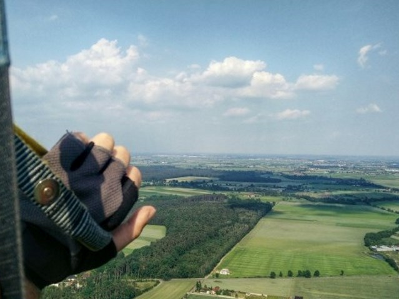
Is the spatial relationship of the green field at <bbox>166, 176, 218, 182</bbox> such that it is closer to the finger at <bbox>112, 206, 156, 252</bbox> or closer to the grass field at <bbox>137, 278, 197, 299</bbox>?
the grass field at <bbox>137, 278, 197, 299</bbox>

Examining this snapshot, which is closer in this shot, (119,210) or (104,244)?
(104,244)

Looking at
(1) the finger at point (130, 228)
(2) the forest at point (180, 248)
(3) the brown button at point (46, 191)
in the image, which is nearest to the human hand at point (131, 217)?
(1) the finger at point (130, 228)

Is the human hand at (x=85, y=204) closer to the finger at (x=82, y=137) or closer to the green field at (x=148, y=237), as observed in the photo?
the finger at (x=82, y=137)

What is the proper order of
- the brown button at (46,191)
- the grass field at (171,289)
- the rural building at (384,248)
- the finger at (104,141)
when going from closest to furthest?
the brown button at (46,191) < the finger at (104,141) < the grass field at (171,289) < the rural building at (384,248)

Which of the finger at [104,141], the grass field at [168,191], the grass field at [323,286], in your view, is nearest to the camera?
the finger at [104,141]

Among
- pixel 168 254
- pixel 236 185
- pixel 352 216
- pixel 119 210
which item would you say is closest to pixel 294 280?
pixel 168 254

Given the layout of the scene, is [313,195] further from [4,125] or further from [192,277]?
[4,125]

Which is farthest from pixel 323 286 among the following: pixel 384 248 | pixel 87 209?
pixel 87 209

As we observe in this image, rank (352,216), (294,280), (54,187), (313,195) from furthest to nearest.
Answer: (313,195), (352,216), (294,280), (54,187)
